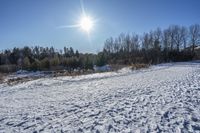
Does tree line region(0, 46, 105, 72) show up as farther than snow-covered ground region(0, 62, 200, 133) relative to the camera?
Yes

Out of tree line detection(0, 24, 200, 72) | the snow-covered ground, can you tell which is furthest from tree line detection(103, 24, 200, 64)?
the snow-covered ground

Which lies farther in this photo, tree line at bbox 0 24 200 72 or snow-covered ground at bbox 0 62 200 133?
tree line at bbox 0 24 200 72

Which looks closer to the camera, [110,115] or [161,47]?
[110,115]

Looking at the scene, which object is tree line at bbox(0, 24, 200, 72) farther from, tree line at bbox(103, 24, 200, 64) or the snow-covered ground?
the snow-covered ground

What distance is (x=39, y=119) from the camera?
6.72 m

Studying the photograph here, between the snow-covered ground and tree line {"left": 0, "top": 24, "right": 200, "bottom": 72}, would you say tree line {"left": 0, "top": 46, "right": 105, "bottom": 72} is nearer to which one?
tree line {"left": 0, "top": 24, "right": 200, "bottom": 72}

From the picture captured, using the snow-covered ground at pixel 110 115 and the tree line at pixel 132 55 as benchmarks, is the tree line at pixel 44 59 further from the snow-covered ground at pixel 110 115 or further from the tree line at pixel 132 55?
the snow-covered ground at pixel 110 115

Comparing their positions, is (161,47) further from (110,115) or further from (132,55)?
(110,115)

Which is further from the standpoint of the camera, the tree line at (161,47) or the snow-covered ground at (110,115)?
the tree line at (161,47)

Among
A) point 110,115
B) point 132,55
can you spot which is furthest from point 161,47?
point 110,115

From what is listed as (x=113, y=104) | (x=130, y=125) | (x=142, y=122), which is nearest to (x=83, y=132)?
(x=130, y=125)

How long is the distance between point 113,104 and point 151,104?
1498 mm

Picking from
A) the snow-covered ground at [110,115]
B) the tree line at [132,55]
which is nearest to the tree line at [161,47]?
the tree line at [132,55]

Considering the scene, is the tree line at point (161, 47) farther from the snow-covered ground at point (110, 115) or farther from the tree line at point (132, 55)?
the snow-covered ground at point (110, 115)
